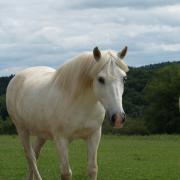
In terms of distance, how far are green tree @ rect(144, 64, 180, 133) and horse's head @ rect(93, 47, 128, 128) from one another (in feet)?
194

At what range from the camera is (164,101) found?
70.8 metres

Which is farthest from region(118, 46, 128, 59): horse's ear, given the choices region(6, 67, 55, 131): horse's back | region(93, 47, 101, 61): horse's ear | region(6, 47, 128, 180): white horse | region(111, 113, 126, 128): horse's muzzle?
region(6, 67, 55, 131): horse's back

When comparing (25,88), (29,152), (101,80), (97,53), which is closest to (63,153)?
(101,80)

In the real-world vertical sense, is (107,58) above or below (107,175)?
above

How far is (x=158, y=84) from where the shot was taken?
73.2 metres

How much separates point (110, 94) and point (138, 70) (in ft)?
242

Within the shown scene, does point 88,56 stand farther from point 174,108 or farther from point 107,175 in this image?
point 174,108

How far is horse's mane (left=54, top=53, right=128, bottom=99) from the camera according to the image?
6700 mm

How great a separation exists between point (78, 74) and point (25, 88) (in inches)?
67.5

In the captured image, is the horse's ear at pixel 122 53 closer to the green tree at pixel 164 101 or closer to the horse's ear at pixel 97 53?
the horse's ear at pixel 97 53

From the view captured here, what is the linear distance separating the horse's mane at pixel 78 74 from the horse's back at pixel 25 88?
19.3 inches

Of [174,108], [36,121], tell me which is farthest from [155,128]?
[36,121]

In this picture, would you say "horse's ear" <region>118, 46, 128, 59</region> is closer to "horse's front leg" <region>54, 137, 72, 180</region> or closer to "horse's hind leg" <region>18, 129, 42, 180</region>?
"horse's front leg" <region>54, 137, 72, 180</region>

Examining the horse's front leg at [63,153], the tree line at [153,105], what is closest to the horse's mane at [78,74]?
the horse's front leg at [63,153]
